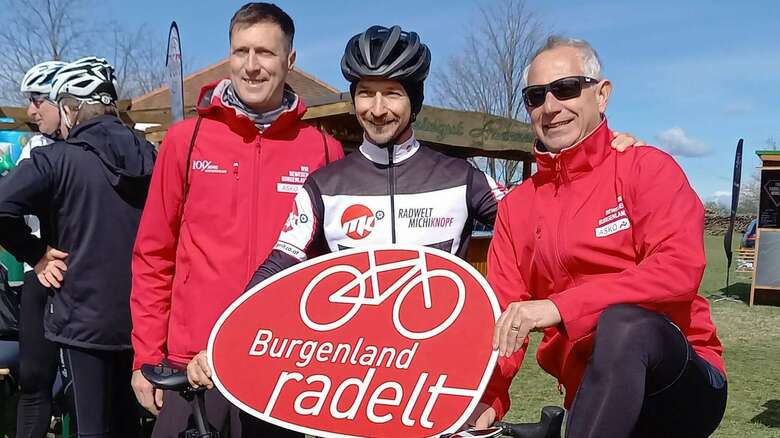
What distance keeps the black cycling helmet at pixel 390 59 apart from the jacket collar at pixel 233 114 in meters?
0.23

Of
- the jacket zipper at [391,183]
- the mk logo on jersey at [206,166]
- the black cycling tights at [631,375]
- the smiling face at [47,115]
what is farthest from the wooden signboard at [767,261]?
the mk logo on jersey at [206,166]

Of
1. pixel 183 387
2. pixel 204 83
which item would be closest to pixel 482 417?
pixel 183 387

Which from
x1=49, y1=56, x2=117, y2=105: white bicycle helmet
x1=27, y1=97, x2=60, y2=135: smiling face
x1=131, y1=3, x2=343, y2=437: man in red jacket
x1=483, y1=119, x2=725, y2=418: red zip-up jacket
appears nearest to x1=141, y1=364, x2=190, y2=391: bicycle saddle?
x1=131, y1=3, x2=343, y2=437: man in red jacket

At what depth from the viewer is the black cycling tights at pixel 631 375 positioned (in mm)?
1609

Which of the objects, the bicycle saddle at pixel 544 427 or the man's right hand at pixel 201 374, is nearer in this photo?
the bicycle saddle at pixel 544 427

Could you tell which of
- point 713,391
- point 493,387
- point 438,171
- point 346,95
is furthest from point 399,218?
point 346,95

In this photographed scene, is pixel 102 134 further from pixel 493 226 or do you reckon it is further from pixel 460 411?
pixel 460 411

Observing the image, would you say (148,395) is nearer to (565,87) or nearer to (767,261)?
(565,87)

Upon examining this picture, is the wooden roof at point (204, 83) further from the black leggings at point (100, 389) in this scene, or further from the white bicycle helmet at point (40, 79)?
the black leggings at point (100, 389)

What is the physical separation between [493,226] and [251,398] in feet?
3.27

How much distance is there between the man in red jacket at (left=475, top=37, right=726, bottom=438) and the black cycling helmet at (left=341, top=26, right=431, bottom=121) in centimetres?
38

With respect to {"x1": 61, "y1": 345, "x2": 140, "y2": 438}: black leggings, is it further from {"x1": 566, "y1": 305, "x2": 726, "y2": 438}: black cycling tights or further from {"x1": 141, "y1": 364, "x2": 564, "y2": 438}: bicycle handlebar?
{"x1": 566, "y1": 305, "x2": 726, "y2": 438}: black cycling tights

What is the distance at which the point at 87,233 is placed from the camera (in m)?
2.95

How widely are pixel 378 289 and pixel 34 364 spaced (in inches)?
96.4
